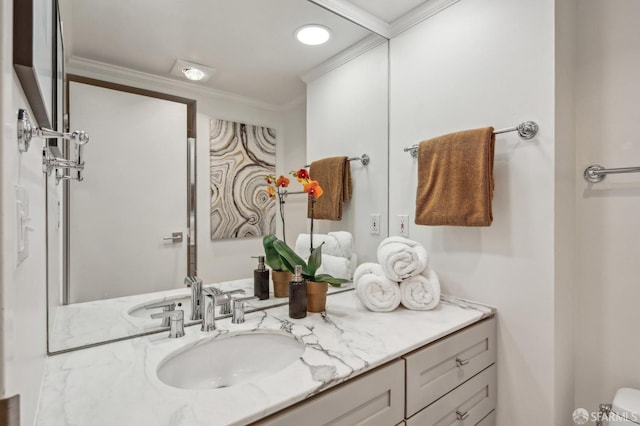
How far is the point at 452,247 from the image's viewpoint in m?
1.48

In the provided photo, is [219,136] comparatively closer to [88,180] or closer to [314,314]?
[88,180]

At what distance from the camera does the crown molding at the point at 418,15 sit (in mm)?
1499

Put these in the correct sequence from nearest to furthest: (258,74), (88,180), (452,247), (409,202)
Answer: (88,180) < (258,74) < (452,247) < (409,202)

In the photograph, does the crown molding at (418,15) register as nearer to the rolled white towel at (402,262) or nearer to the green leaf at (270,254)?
the rolled white towel at (402,262)

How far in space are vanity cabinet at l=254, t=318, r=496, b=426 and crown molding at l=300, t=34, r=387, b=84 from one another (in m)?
1.26

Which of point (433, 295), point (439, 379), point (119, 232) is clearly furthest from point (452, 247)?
point (119, 232)

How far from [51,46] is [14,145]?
413 mm

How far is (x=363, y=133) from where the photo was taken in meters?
1.75

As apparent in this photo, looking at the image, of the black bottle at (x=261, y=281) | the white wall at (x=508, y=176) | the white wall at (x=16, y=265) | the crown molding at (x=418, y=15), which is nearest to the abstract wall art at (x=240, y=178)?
the black bottle at (x=261, y=281)

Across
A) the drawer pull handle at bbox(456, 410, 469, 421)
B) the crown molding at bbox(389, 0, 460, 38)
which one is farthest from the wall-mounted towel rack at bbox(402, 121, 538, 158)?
the drawer pull handle at bbox(456, 410, 469, 421)

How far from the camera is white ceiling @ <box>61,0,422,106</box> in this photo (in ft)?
3.42

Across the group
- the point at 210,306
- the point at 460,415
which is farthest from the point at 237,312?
the point at 460,415

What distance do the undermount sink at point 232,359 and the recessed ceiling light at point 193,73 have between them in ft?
3.02

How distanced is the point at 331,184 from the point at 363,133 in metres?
0.35
